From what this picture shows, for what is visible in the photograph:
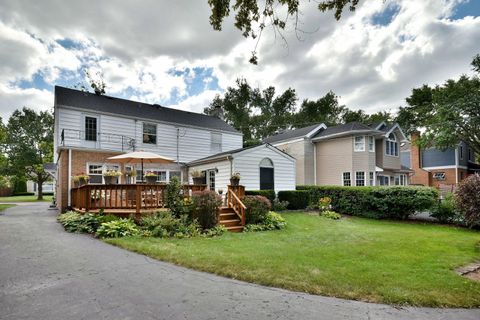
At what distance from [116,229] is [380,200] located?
39.8 feet

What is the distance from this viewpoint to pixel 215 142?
20.7 m

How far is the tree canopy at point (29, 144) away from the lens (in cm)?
3033

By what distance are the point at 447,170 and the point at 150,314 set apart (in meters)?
35.7

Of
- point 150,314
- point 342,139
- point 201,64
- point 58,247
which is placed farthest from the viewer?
point 342,139

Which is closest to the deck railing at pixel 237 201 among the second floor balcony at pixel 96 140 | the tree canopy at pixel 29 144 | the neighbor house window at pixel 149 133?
the second floor balcony at pixel 96 140

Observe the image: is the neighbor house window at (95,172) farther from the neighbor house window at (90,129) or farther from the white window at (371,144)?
the white window at (371,144)

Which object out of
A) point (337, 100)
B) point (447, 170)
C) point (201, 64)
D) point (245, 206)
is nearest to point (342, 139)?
point (201, 64)

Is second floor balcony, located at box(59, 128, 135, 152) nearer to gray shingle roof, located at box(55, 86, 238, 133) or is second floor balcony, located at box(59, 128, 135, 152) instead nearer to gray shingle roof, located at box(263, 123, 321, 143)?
gray shingle roof, located at box(55, 86, 238, 133)

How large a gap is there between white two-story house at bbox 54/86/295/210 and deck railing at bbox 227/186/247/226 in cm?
337

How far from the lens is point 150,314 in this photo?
10.8 feet

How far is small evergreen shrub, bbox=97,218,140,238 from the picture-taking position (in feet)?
26.6

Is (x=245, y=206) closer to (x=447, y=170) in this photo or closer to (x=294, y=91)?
(x=447, y=170)

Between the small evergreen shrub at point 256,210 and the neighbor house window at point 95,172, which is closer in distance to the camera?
the small evergreen shrub at point 256,210

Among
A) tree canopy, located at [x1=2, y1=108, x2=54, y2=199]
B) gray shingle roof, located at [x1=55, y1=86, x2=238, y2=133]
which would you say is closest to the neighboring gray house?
gray shingle roof, located at [x1=55, y1=86, x2=238, y2=133]
